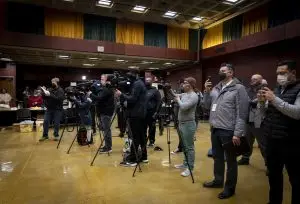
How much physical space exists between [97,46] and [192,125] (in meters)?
7.92

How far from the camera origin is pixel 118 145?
548 centimetres

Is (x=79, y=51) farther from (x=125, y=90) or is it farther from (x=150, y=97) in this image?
(x=125, y=90)

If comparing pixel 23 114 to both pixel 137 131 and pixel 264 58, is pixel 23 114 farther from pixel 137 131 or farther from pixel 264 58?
pixel 264 58

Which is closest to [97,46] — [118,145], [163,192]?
[118,145]

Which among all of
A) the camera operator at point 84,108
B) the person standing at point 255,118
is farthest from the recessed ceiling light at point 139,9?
the person standing at point 255,118

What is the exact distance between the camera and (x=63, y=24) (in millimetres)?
10031

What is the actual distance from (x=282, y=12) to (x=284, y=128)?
787cm

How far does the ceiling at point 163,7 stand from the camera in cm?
881

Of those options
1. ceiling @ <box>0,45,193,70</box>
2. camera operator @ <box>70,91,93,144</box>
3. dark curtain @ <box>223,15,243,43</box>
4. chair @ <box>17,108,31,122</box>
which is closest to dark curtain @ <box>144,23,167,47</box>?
ceiling @ <box>0,45,193,70</box>

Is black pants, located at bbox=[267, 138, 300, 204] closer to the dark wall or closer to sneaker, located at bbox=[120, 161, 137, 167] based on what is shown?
sneaker, located at bbox=[120, 161, 137, 167]

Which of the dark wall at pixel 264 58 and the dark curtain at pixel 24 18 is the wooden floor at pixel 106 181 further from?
the dark curtain at pixel 24 18

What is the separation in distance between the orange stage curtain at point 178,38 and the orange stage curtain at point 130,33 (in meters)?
1.54

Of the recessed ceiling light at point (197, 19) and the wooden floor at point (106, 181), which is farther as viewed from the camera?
the recessed ceiling light at point (197, 19)

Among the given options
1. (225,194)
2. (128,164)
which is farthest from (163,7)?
(225,194)
